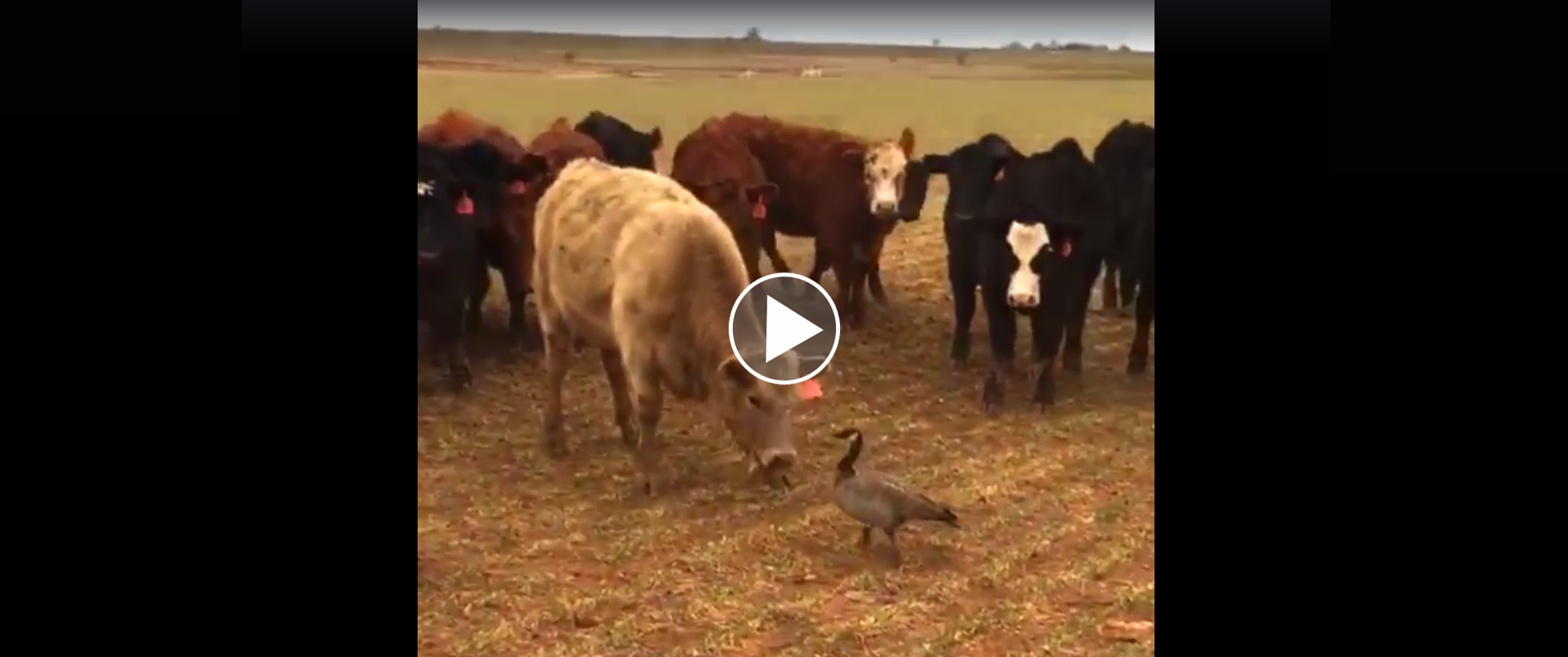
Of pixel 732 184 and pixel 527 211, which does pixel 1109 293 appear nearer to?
pixel 732 184

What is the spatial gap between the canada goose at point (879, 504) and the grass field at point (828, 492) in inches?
2.1

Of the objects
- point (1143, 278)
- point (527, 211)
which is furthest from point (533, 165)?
point (1143, 278)

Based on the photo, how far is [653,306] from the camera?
3492mm

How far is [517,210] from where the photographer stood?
370 centimetres

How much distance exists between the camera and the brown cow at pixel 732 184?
3.46 meters

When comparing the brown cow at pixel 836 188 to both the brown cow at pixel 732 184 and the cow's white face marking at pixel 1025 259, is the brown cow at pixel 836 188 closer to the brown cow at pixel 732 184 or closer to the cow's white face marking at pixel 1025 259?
the brown cow at pixel 732 184

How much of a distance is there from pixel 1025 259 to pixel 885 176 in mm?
441

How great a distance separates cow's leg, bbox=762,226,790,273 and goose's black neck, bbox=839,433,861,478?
1.59ft

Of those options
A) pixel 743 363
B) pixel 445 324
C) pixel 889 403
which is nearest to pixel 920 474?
pixel 889 403

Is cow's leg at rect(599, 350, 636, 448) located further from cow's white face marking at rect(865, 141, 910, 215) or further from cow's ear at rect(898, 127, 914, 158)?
cow's ear at rect(898, 127, 914, 158)

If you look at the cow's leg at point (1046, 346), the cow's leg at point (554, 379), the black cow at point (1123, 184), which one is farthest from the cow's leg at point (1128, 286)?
the cow's leg at point (554, 379)

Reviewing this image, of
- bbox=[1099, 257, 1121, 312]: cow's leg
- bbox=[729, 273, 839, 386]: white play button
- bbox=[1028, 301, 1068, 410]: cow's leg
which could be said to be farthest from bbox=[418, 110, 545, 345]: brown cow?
bbox=[1099, 257, 1121, 312]: cow's leg

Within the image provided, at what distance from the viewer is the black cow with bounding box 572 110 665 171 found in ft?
11.2
